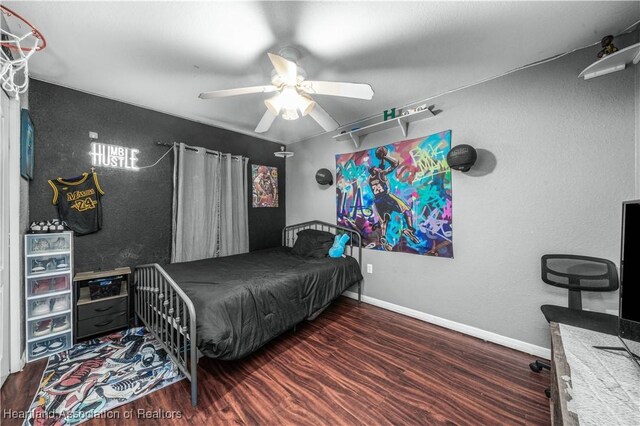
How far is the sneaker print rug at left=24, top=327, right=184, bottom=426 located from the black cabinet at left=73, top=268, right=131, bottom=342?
126mm

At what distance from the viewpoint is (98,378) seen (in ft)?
5.90

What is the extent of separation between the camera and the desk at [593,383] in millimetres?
773

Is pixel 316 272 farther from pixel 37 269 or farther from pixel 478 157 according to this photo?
pixel 37 269

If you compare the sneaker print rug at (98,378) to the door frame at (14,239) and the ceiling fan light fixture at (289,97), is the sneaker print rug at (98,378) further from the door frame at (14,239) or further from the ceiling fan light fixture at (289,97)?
the ceiling fan light fixture at (289,97)

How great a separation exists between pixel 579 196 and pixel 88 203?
15.1 ft

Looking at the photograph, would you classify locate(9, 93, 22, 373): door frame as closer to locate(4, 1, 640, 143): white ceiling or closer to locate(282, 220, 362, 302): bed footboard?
locate(4, 1, 640, 143): white ceiling

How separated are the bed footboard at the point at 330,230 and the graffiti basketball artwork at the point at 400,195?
0.09 m

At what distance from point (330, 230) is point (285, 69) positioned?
8.44 feet

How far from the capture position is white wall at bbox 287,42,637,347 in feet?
5.86

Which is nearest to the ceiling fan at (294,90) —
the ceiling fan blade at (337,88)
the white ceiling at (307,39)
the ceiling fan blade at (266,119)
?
the ceiling fan blade at (337,88)

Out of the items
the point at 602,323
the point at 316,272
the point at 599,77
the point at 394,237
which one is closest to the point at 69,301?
the point at 316,272

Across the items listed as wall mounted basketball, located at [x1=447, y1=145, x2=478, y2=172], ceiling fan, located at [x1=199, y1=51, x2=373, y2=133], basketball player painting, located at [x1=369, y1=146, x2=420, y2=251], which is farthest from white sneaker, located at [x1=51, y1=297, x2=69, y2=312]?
wall mounted basketball, located at [x1=447, y1=145, x2=478, y2=172]

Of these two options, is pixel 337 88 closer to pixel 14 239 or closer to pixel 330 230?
pixel 330 230

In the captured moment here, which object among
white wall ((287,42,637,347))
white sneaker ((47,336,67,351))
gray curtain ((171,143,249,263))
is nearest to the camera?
white wall ((287,42,637,347))
